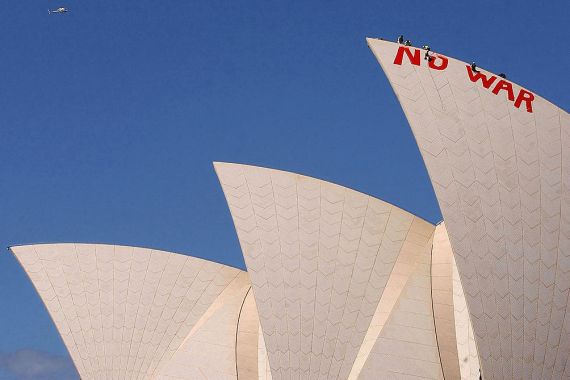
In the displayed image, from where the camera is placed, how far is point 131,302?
55.6 meters

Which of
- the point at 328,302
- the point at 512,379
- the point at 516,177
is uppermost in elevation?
the point at 516,177

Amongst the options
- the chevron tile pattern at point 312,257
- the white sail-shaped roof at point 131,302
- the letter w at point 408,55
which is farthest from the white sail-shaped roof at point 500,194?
the white sail-shaped roof at point 131,302

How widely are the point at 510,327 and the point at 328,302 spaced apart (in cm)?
781

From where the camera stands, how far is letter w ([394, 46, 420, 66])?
42.4m

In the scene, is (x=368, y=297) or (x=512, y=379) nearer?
(x=512, y=379)

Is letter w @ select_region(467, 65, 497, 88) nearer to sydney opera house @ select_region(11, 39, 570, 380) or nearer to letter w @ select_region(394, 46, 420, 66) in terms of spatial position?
sydney opera house @ select_region(11, 39, 570, 380)

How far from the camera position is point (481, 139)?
43.0m

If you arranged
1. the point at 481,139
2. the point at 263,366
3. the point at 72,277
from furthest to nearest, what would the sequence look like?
the point at 72,277
the point at 263,366
the point at 481,139

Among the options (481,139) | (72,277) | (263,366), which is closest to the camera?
(481,139)

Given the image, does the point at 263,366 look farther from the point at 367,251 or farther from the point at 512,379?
the point at 512,379

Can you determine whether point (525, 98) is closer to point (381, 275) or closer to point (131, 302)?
point (381, 275)

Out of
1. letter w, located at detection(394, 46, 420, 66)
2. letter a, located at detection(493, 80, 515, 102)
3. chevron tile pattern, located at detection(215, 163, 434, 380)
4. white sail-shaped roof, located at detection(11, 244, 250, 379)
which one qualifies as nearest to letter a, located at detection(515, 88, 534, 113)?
letter a, located at detection(493, 80, 515, 102)

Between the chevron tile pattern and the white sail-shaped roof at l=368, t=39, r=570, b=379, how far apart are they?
5678 millimetres

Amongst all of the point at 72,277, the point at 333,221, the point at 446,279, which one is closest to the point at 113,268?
the point at 72,277
